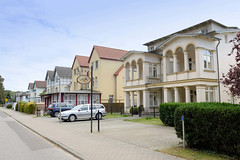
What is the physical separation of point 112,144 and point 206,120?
157 inches

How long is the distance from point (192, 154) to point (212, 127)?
110cm

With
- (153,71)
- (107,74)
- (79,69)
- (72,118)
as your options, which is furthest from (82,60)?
(72,118)

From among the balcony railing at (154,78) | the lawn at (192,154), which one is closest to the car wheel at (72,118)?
the balcony railing at (154,78)

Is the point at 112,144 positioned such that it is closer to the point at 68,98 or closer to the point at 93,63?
the point at 68,98

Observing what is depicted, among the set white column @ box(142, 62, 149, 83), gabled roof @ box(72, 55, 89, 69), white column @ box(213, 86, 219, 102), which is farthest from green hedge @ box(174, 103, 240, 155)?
gabled roof @ box(72, 55, 89, 69)

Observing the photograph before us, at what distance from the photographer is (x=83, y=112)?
20.9m

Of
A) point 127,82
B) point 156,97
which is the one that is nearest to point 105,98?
point 127,82

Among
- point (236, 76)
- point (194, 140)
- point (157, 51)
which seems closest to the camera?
point (194, 140)

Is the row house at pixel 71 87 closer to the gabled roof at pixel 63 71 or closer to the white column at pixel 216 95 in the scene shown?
the gabled roof at pixel 63 71

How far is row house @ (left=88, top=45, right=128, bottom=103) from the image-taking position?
130ft

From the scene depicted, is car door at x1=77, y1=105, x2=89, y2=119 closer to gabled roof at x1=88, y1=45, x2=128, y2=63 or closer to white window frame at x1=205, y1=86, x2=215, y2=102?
white window frame at x1=205, y1=86, x2=215, y2=102

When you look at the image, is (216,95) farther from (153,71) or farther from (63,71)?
(63,71)

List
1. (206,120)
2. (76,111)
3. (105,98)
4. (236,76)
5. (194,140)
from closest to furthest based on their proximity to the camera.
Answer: (206,120), (194,140), (236,76), (76,111), (105,98)

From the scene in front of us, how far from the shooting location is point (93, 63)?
42562mm
